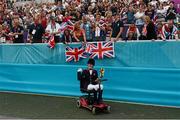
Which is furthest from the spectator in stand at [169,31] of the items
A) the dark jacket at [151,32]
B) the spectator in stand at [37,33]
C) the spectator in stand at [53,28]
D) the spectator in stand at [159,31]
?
the spectator in stand at [37,33]

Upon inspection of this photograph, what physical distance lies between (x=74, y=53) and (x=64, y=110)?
3.50 m

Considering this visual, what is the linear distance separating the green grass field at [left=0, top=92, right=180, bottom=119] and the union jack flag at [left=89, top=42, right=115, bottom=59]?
5.66 feet

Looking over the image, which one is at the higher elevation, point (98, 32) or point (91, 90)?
point (98, 32)

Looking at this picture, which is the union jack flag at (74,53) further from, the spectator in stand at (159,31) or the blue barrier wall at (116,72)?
the spectator in stand at (159,31)

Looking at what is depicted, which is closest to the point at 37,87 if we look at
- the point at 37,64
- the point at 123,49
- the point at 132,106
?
the point at 37,64

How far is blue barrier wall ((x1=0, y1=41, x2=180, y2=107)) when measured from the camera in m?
11.3

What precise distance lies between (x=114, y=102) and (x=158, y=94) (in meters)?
1.30

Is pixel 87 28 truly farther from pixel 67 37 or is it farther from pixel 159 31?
pixel 159 31

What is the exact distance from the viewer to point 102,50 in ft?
43.8

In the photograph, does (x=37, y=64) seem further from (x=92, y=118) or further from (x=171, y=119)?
(x=171, y=119)

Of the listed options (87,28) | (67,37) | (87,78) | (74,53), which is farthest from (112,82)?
(87,28)

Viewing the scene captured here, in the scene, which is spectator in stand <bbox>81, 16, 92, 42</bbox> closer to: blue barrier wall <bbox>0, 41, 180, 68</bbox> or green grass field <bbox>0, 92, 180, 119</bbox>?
blue barrier wall <bbox>0, 41, 180, 68</bbox>

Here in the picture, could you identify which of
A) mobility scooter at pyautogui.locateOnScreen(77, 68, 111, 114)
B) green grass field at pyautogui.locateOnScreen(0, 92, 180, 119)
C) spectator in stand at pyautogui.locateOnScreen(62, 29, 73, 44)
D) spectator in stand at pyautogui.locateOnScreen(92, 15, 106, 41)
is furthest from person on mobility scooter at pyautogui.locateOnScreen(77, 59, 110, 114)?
spectator in stand at pyautogui.locateOnScreen(92, 15, 106, 41)

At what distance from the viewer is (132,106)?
1117 cm
